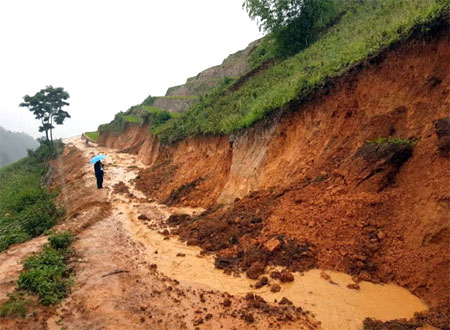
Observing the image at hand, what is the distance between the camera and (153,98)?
138 feet

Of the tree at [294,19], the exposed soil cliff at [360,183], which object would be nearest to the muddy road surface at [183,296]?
the exposed soil cliff at [360,183]

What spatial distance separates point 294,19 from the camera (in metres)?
22.2

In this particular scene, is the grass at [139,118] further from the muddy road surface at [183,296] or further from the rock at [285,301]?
the rock at [285,301]

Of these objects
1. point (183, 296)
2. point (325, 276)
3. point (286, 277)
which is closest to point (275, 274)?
point (286, 277)

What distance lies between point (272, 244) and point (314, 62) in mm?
9163

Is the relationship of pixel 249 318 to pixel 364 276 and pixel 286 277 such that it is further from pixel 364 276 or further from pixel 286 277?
pixel 364 276

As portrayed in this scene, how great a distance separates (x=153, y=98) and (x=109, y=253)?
36416 millimetres

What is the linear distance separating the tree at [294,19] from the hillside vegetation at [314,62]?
2.57 ft

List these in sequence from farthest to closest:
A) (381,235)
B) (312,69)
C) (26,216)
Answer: (26,216) → (312,69) → (381,235)

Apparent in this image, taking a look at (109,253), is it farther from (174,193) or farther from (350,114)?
(350,114)

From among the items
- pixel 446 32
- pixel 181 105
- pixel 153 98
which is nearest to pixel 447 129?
pixel 446 32

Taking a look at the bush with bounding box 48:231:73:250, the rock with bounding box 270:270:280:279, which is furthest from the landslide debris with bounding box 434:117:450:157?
the bush with bounding box 48:231:73:250

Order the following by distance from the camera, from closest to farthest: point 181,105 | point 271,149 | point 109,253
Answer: point 109,253 < point 271,149 < point 181,105

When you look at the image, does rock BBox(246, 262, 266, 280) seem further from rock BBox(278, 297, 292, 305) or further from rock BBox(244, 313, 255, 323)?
rock BBox(244, 313, 255, 323)
